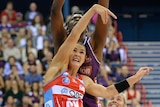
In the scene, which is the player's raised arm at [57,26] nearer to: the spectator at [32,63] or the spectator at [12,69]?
the spectator at [12,69]

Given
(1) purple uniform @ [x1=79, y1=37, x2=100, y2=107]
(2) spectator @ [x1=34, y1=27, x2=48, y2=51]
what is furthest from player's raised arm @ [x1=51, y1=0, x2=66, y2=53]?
(2) spectator @ [x1=34, y1=27, x2=48, y2=51]

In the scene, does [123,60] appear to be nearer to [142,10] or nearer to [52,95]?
[142,10]

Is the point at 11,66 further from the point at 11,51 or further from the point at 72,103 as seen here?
the point at 72,103

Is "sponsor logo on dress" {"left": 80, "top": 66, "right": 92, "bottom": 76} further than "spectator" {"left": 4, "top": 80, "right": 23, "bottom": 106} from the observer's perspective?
No

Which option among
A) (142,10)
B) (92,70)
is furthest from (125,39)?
(92,70)

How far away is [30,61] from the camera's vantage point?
511 inches

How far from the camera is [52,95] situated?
15.5ft

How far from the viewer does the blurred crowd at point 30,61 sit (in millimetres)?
12078

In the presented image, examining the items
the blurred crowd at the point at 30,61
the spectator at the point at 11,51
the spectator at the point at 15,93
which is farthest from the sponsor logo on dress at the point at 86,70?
the spectator at the point at 11,51

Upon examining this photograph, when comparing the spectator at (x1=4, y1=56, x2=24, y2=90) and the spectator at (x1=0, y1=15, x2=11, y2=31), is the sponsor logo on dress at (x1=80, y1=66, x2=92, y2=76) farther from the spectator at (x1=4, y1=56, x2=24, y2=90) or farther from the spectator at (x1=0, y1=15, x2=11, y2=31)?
the spectator at (x1=0, y1=15, x2=11, y2=31)

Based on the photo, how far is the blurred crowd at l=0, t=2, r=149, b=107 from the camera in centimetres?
1208

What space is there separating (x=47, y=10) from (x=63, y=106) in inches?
581

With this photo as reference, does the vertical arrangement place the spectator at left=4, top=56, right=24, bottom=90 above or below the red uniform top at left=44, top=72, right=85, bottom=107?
above

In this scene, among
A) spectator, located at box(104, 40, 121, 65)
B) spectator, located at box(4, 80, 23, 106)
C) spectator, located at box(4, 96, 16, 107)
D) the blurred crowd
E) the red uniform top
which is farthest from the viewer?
spectator, located at box(104, 40, 121, 65)
